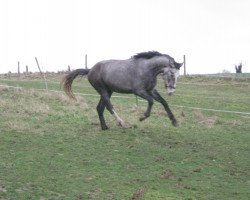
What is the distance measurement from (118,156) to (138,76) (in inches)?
106

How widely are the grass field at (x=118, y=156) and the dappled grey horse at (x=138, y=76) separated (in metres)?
1.05

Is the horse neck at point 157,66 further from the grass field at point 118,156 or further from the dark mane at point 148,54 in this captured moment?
the grass field at point 118,156

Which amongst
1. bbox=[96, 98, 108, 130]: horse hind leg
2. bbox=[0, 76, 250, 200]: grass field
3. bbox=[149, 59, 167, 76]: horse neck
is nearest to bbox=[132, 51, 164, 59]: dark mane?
bbox=[149, 59, 167, 76]: horse neck

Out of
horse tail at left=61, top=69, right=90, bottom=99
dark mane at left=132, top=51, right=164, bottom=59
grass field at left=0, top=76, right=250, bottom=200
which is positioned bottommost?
grass field at left=0, top=76, right=250, bottom=200

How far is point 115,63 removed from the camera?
1292cm

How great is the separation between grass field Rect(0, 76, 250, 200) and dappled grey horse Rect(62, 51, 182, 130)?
1051mm

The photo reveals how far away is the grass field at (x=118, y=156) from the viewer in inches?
323

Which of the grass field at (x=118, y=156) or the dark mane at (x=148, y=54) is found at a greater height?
the dark mane at (x=148, y=54)

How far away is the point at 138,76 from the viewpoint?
12.3 m

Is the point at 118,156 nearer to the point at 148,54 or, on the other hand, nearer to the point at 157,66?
the point at 157,66

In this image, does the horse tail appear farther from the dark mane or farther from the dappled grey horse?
the dark mane

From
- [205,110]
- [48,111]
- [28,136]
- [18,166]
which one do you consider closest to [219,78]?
[205,110]

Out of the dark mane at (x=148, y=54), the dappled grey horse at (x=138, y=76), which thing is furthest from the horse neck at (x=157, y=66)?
the dark mane at (x=148, y=54)

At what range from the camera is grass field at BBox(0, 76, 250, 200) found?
8.20 m
